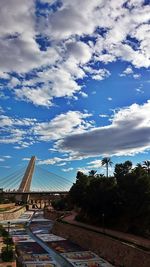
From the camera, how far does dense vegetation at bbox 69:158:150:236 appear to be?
45625 mm

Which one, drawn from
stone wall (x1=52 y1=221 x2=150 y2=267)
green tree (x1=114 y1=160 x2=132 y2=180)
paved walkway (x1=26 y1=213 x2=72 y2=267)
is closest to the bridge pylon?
paved walkway (x1=26 y1=213 x2=72 y2=267)

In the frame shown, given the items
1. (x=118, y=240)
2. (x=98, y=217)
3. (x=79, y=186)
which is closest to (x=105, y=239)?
(x=118, y=240)

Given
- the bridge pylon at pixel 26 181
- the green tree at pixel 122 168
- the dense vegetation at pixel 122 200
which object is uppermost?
the bridge pylon at pixel 26 181

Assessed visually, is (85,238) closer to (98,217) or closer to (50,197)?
(98,217)

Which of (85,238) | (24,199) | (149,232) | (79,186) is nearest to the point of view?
(149,232)

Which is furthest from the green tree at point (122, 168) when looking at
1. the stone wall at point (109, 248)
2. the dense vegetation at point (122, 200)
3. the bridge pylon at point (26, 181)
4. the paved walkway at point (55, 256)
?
the bridge pylon at point (26, 181)

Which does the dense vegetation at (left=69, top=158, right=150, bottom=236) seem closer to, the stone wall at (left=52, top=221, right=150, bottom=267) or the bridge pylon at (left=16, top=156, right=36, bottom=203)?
the stone wall at (left=52, top=221, right=150, bottom=267)

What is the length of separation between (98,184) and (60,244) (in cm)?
1014

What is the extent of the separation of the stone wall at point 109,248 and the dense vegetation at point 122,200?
320 centimetres

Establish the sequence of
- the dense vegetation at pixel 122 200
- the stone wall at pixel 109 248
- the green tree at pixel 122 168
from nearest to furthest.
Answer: the stone wall at pixel 109 248 → the dense vegetation at pixel 122 200 → the green tree at pixel 122 168

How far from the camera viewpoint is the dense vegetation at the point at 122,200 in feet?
150

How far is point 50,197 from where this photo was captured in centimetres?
17988

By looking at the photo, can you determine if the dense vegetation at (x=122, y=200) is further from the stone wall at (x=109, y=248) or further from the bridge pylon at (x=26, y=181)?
the bridge pylon at (x=26, y=181)

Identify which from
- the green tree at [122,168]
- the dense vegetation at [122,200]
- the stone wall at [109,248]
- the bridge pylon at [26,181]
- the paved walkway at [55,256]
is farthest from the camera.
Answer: the bridge pylon at [26,181]
